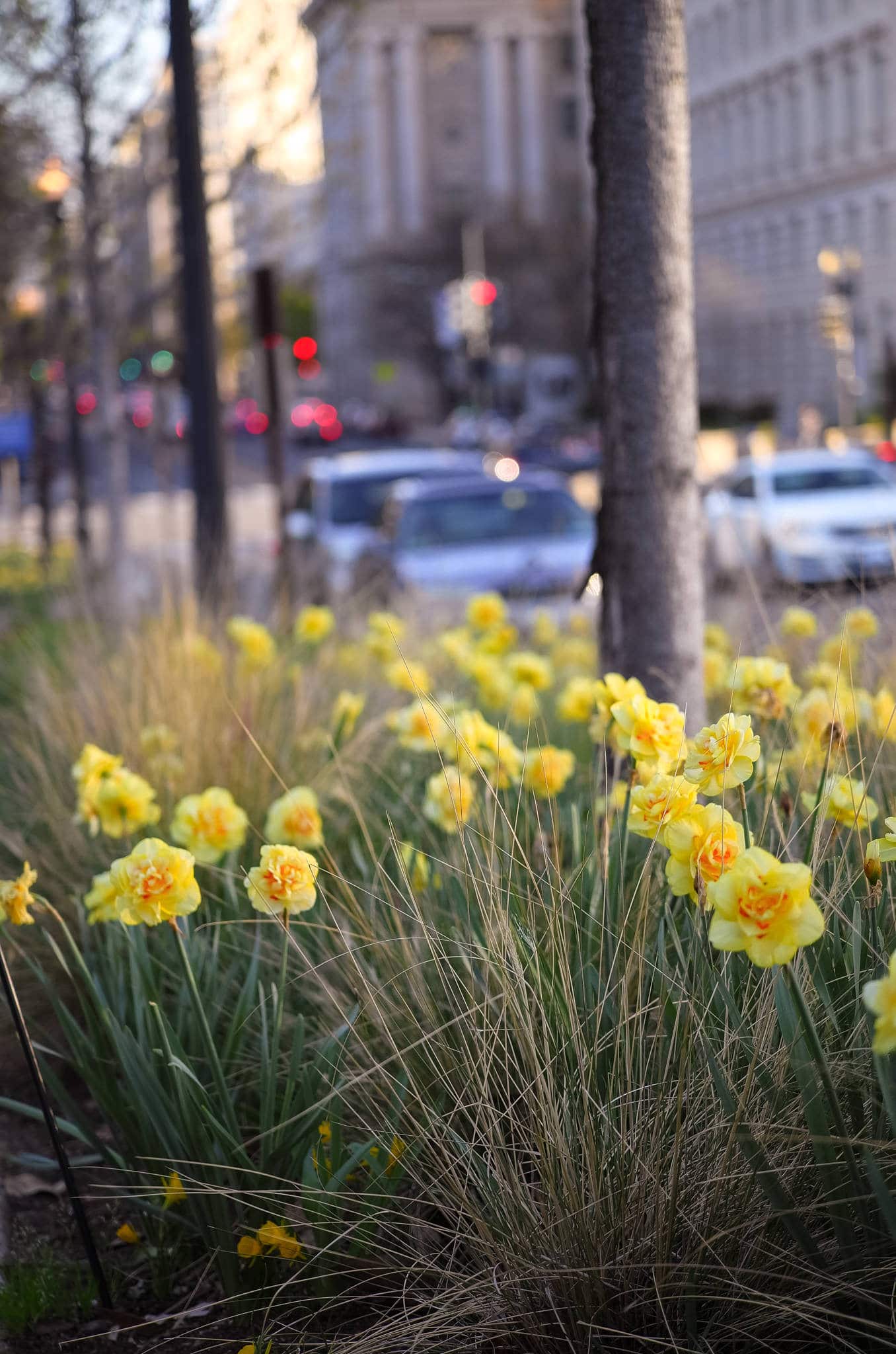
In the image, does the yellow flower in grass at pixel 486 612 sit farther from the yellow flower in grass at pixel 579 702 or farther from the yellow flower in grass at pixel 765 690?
the yellow flower in grass at pixel 765 690

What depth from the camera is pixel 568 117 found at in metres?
93.1

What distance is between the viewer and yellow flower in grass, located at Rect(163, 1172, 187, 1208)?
2873mm

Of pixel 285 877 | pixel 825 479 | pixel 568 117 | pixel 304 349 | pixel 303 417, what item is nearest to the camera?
pixel 285 877

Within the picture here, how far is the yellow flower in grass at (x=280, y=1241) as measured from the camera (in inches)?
107

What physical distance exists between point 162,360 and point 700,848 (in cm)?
1868

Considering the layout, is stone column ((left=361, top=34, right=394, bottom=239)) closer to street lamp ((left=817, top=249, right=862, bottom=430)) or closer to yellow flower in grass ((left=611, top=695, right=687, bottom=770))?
street lamp ((left=817, top=249, right=862, bottom=430))

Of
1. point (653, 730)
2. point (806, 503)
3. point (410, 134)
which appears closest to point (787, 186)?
point (806, 503)

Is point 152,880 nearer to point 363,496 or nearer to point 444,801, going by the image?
point 444,801

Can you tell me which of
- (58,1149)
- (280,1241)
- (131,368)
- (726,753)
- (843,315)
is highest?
(843,315)

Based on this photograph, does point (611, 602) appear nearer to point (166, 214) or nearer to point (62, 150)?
point (62, 150)

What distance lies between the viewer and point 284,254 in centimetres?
1712

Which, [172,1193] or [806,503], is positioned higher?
[806,503]

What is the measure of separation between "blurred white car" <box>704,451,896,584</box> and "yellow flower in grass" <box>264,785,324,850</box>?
11.7 m

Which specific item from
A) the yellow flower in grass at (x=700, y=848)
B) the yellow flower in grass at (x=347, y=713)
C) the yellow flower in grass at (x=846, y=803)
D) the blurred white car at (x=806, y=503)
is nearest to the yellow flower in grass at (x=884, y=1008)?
the yellow flower in grass at (x=700, y=848)
